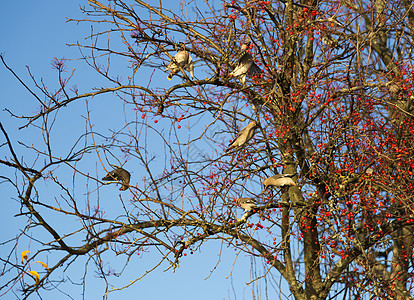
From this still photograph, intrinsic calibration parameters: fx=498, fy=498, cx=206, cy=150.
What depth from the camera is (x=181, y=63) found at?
20.3ft

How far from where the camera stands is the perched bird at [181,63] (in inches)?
243

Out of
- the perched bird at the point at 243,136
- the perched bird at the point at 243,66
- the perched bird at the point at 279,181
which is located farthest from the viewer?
the perched bird at the point at 243,136

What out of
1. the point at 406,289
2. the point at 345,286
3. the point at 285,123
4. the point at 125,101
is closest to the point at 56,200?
the point at 125,101

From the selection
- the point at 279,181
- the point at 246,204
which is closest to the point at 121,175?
the point at 246,204

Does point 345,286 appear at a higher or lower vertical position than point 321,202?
lower

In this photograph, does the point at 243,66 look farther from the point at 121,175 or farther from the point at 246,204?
the point at 121,175

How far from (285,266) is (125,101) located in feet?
9.85

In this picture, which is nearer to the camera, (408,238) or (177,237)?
(177,237)

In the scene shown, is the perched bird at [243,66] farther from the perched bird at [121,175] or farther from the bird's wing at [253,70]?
the perched bird at [121,175]

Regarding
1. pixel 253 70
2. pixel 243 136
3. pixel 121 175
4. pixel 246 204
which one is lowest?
pixel 246 204

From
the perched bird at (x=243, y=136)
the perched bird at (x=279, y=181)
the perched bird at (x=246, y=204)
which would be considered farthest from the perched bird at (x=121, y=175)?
the perched bird at (x=279, y=181)

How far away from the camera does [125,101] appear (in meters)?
6.16

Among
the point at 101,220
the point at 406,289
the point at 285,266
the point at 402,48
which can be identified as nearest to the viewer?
the point at 101,220

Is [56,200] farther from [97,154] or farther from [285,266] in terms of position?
[285,266]
